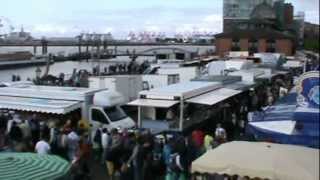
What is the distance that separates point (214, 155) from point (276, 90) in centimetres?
2089

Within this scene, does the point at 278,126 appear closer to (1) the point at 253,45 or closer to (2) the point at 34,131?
(2) the point at 34,131

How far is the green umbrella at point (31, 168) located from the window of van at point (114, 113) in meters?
9.55

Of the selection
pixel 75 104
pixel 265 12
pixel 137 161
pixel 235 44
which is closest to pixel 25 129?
pixel 75 104

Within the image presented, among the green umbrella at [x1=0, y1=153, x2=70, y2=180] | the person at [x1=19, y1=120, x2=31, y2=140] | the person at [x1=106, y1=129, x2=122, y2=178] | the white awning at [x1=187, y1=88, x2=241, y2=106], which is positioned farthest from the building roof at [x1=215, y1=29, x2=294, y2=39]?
the green umbrella at [x1=0, y1=153, x2=70, y2=180]

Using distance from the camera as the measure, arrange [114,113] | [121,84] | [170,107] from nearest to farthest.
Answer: [170,107]
[114,113]
[121,84]

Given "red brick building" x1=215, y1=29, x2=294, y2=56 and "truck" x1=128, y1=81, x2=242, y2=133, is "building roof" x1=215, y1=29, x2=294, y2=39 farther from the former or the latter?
"truck" x1=128, y1=81, x2=242, y2=133

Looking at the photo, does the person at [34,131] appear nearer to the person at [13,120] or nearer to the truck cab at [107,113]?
the person at [13,120]

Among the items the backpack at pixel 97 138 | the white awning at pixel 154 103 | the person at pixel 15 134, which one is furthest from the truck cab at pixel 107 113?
the person at pixel 15 134

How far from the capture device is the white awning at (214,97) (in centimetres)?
1938

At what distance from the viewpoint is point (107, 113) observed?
19.1 meters

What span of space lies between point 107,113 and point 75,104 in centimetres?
113

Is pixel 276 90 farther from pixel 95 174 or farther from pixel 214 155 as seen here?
pixel 214 155

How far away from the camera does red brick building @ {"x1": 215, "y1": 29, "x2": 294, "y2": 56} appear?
81.4 metres

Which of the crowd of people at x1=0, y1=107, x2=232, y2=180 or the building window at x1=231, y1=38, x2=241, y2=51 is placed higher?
the building window at x1=231, y1=38, x2=241, y2=51
